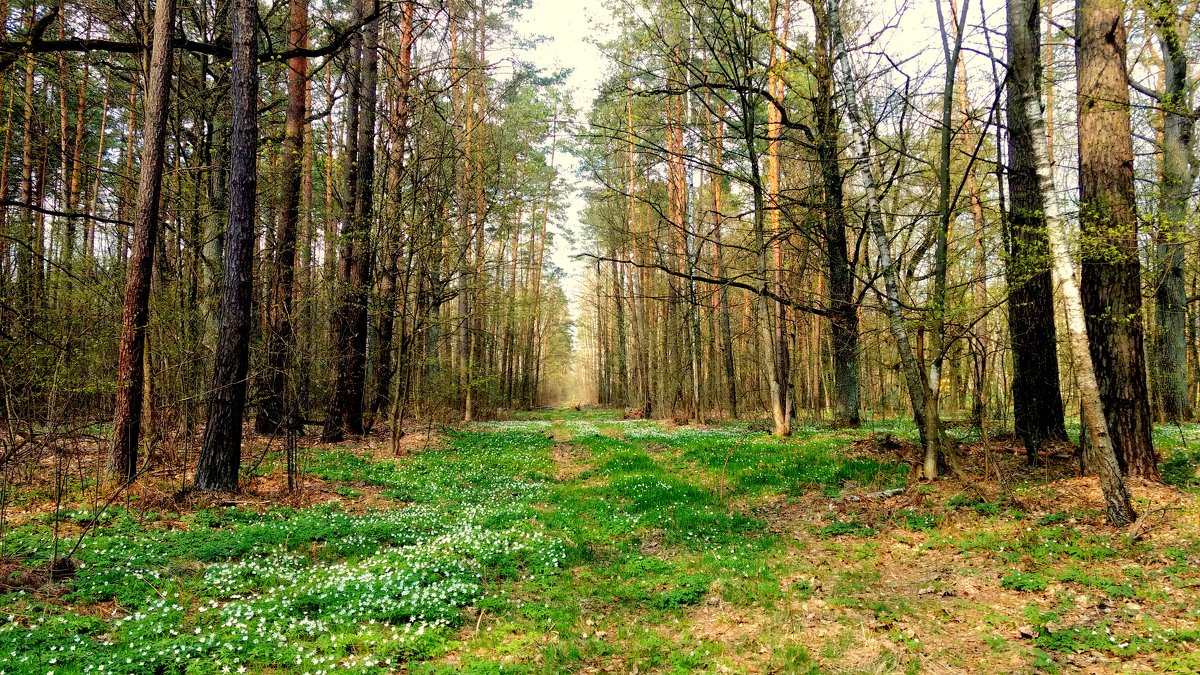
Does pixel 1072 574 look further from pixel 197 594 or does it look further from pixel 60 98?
pixel 60 98

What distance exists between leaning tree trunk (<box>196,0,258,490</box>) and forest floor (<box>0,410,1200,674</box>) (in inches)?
29.4

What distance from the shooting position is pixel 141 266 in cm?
831

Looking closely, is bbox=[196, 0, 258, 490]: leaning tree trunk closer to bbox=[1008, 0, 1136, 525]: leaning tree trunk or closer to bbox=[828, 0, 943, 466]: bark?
bbox=[828, 0, 943, 466]: bark

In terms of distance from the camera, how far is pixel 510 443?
56.9 ft

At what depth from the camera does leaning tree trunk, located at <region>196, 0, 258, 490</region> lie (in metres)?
8.67

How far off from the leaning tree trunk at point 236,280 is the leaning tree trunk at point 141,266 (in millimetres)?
960

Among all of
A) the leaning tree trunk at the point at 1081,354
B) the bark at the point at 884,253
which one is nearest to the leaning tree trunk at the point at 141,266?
the bark at the point at 884,253

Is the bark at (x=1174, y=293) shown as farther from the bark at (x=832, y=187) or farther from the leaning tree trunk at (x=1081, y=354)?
the leaning tree trunk at (x=1081, y=354)

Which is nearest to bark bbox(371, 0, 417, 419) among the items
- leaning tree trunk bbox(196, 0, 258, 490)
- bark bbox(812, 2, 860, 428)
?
leaning tree trunk bbox(196, 0, 258, 490)

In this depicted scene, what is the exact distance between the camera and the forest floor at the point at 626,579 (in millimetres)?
4148

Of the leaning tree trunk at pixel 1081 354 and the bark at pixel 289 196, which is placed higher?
the bark at pixel 289 196

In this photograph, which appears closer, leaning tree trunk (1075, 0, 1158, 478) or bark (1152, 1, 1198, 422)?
leaning tree trunk (1075, 0, 1158, 478)

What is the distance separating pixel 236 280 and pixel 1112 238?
13.1 metres

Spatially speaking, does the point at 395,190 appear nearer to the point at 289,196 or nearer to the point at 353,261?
the point at 289,196
